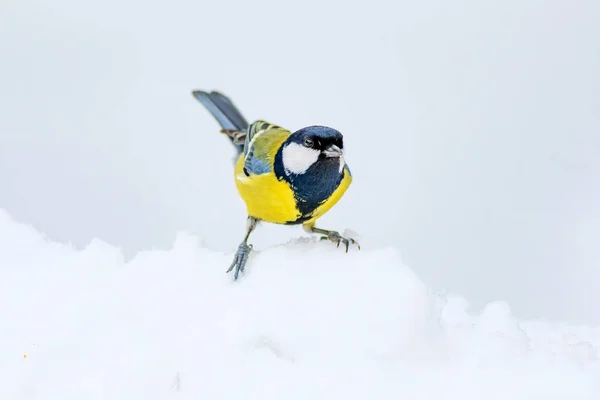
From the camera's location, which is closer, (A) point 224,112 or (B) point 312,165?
(B) point 312,165

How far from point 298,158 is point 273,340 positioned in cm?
43

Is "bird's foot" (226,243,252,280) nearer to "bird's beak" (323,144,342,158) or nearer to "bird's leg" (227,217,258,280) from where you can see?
"bird's leg" (227,217,258,280)

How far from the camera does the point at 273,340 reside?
1442mm

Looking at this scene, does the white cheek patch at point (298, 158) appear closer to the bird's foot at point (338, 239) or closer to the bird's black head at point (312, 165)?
the bird's black head at point (312, 165)

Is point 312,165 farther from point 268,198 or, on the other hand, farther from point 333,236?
point 333,236

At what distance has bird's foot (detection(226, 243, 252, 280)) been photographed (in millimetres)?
1669

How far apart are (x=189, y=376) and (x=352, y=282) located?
42 centimetres

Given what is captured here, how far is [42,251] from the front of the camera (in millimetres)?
1975

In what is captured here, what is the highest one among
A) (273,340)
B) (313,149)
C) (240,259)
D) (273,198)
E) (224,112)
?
(224,112)

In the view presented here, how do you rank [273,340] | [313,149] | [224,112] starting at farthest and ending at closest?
[224,112]
[313,149]
[273,340]

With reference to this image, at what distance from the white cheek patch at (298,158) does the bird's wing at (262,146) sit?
0.21 ft

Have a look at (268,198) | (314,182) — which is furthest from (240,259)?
(314,182)

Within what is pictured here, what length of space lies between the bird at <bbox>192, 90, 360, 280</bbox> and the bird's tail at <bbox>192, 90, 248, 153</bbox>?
1.09ft

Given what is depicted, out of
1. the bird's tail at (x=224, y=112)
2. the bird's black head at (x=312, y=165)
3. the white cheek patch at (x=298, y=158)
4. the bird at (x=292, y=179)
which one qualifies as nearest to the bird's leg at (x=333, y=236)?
the bird at (x=292, y=179)
